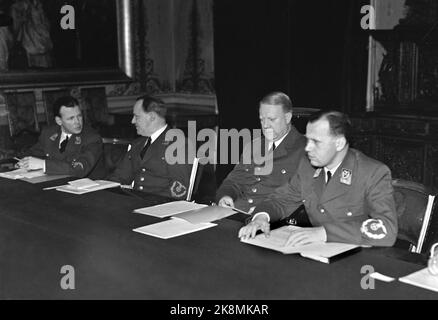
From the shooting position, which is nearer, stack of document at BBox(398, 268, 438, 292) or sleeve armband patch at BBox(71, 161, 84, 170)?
stack of document at BBox(398, 268, 438, 292)

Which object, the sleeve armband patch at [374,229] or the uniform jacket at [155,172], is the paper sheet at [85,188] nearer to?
the uniform jacket at [155,172]

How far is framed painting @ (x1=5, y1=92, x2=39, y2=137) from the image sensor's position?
7.38 m

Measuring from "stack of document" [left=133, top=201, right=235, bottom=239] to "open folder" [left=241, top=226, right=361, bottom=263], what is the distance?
34 centimetres

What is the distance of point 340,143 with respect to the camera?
116 inches

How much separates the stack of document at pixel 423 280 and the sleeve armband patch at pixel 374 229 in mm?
425

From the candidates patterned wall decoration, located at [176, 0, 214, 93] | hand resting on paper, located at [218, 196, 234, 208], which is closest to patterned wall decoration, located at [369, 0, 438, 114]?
hand resting on paper, located at [218, 196, 234, 208]

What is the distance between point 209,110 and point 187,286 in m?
7.07

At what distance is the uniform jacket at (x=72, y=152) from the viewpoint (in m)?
4.46

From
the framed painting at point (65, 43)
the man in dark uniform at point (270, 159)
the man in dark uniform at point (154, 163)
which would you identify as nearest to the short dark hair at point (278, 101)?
the man in dark uniform at point (270, 159)

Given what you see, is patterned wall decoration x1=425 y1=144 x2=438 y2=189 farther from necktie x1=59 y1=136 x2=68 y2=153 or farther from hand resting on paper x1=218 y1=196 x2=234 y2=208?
necktie x1=59 y1=136 x2=68 y2=153

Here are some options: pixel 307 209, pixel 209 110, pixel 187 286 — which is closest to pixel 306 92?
pixel 209 110

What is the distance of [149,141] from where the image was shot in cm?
444

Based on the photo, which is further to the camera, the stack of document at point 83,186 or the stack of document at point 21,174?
the stack of document at point 21,174

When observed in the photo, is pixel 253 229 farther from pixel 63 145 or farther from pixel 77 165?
pixel 63 145
